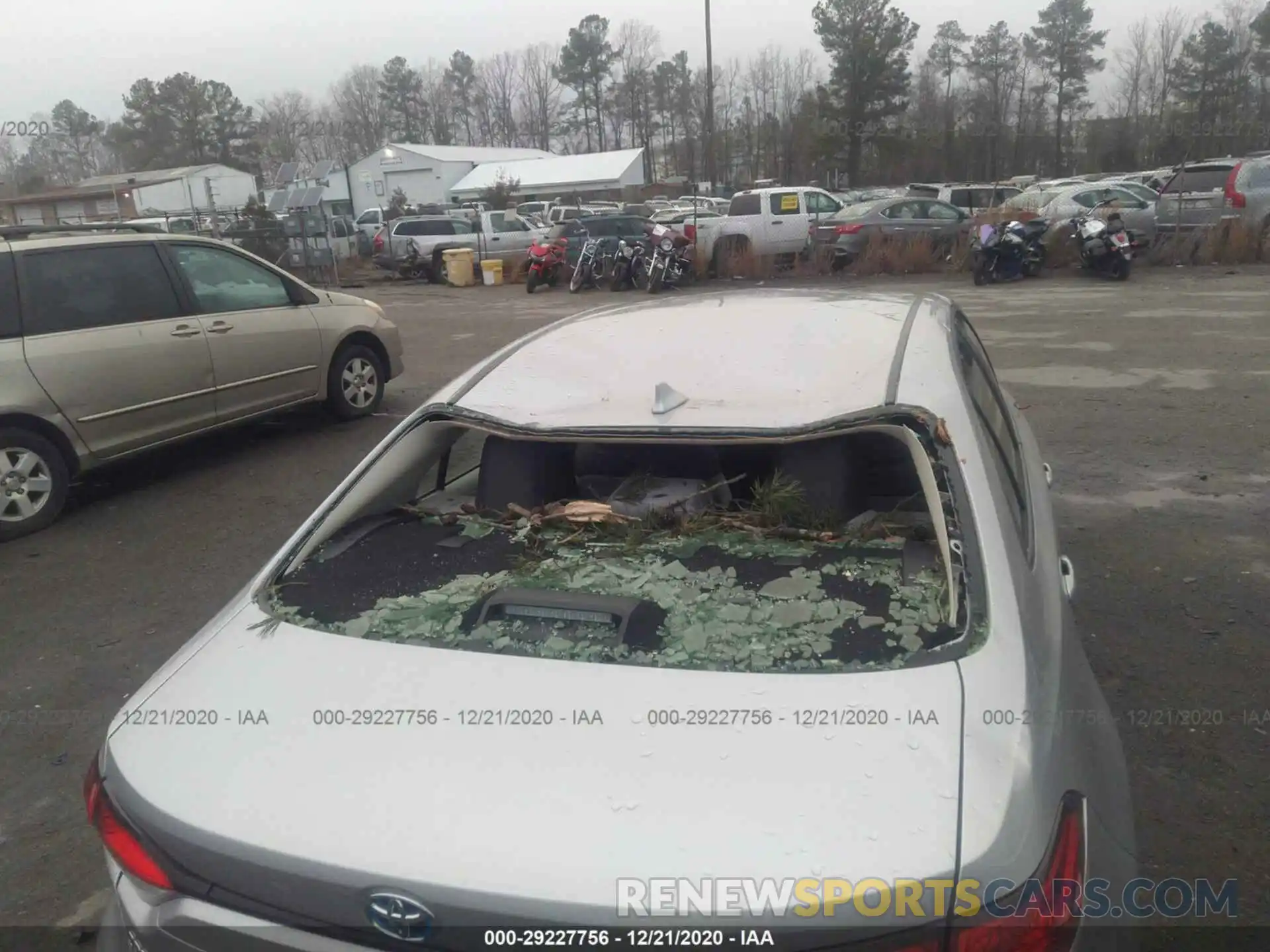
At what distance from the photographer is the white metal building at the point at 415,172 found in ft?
167

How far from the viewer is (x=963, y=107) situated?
184 feet

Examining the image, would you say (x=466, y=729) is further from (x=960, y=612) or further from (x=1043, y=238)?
(x=1043, y=238)

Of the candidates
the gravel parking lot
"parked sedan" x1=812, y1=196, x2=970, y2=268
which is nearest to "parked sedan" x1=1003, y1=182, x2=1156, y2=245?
"parked sedan" x1=812, y1=196, x2=970, y2=268

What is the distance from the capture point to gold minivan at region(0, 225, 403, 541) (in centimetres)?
590

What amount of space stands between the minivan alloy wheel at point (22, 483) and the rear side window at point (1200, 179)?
18.9 meters

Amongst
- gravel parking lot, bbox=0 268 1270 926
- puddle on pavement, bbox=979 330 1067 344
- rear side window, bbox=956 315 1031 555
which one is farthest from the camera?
puddle on pavement, bbox=979 330 1067 344

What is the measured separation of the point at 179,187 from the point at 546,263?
44166mm

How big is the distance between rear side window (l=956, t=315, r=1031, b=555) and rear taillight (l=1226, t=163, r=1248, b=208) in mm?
16773

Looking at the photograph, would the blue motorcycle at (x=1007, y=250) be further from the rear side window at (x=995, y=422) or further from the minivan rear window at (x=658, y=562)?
the minivan rear window at (x=658, y=562)

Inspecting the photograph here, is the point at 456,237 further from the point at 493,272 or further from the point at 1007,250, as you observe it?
the point at 1007,250

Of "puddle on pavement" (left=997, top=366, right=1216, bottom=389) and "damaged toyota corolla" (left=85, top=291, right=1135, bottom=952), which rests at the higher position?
"damaged toyota corolla" (left=85, top=291, right=1135, bottom=952)

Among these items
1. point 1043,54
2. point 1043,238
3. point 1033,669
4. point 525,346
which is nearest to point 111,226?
point 525,346

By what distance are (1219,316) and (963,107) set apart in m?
49.8

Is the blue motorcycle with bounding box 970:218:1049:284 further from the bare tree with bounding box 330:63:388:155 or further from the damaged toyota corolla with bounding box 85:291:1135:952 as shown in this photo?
the bare tree with bounding box 330:63:388:155
